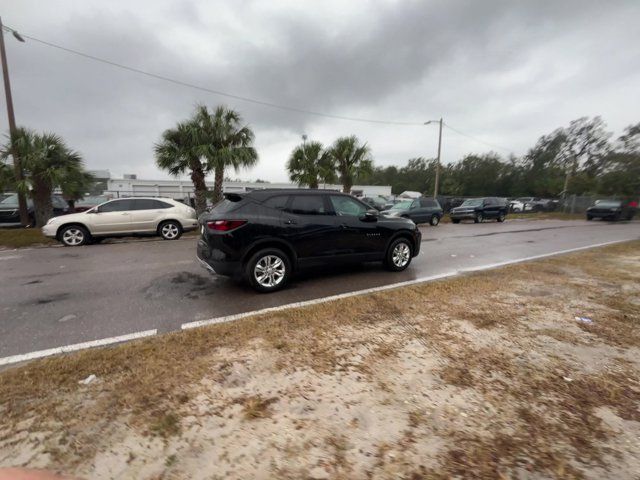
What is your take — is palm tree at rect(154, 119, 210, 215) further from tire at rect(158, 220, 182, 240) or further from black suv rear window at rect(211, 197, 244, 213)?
black suv rear window at rect(211, 197, 244, 213)

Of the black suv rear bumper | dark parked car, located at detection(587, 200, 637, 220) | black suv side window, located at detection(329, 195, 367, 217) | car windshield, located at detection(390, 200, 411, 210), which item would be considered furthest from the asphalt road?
dark parked car, located at detection(587, 200, 637, 220)

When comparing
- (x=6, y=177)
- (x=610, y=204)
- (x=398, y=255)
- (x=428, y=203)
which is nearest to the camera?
(x=398, y=255)

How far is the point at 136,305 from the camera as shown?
435 cm

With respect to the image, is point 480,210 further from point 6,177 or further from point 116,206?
point 6,177

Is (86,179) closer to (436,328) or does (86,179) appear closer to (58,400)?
(58,400)

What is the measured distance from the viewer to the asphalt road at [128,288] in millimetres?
3650

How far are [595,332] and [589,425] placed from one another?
187 cm

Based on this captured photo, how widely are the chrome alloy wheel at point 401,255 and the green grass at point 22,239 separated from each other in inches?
427

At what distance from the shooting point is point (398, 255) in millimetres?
6254

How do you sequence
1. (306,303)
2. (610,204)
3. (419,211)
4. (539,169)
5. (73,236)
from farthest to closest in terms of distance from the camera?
(539,169)
(610,204)
(419,211)
(73,236)
(306,303)

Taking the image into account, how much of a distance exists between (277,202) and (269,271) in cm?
114

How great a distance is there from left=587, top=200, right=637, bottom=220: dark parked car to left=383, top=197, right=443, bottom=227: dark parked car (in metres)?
13.6

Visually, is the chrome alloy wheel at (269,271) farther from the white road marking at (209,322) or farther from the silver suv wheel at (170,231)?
the silver suv wheel at (170,231)

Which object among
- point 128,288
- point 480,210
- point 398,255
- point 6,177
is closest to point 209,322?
point 128,288
